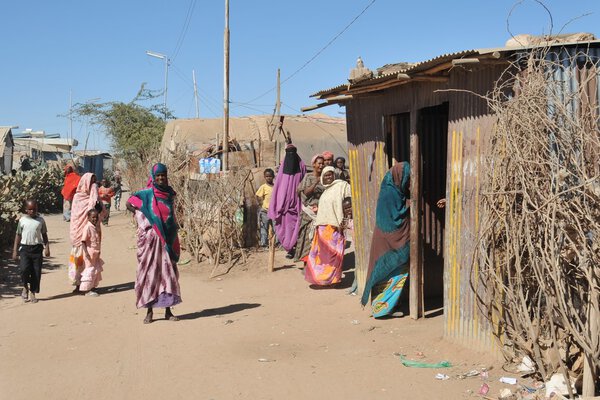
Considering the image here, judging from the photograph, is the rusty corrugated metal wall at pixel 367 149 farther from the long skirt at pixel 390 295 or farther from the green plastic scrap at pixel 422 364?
the green plastic scrap at pixel 422 364

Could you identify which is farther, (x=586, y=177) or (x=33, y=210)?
(x=33, y=210)

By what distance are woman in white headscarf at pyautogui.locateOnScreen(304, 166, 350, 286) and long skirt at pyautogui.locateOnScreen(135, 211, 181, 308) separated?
243cm

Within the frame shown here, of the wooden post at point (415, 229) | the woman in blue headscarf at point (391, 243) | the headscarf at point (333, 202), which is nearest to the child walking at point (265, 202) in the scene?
the headscarf at point (333, 202)

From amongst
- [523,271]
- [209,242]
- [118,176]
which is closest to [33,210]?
[209,242]

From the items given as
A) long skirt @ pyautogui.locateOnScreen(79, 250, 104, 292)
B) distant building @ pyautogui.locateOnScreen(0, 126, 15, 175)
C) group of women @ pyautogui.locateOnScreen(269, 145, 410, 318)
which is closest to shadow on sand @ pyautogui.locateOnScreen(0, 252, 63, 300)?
long skirt @ pyautogui.locateOnScreen(79, 250, 104, 292)

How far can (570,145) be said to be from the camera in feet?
15.2

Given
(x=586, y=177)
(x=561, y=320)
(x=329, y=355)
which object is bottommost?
(x=329, y=355)

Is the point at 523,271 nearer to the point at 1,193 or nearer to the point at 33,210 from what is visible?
the point at 33,210

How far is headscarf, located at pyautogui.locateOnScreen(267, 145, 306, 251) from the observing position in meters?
11.4

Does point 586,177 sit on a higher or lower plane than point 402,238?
higher

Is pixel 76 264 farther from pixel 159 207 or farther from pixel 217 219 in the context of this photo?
pixel 217 219

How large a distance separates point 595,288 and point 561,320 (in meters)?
0.49

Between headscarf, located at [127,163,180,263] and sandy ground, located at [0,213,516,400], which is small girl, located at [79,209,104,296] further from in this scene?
headscarf, located at [127,163,180,263]

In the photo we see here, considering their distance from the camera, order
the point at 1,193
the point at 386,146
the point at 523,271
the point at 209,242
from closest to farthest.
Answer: the point at 523,271, the point at 386,146, the point at 209,242, the point at 1,193
